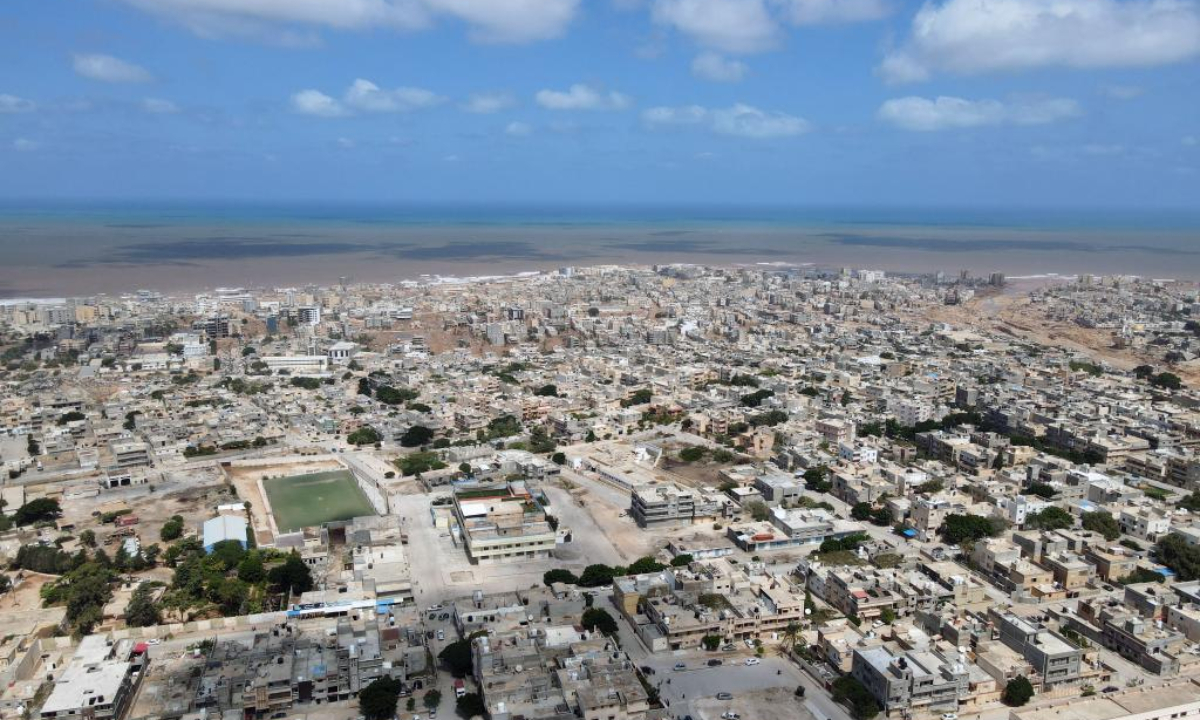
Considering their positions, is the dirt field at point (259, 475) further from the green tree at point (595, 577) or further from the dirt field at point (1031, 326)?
A: the dirt field at point (1031, 326)

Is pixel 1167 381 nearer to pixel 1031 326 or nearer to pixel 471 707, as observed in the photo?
pixel 1031 326

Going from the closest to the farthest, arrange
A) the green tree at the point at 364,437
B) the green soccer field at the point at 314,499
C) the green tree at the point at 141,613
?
the green tree at the point at 141,613, the green soccer field at the point at 314,499, the green tree at the point at 364,437

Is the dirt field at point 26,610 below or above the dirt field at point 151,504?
above

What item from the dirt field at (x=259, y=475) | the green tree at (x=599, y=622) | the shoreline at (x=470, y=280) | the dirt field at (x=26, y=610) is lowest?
the dirt field at (x=259, y=475)

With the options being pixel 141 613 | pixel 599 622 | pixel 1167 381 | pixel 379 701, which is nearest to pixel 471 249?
pixel 1167 381

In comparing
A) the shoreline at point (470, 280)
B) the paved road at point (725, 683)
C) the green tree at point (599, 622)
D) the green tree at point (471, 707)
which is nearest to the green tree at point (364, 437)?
the green tree at point (599, 622)

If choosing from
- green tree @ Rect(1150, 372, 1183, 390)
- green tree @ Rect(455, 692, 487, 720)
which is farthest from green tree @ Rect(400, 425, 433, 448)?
green tree @ Rect(1150, 372, 1183, 390)

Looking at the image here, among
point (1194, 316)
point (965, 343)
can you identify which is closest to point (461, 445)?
point (965, 343)
